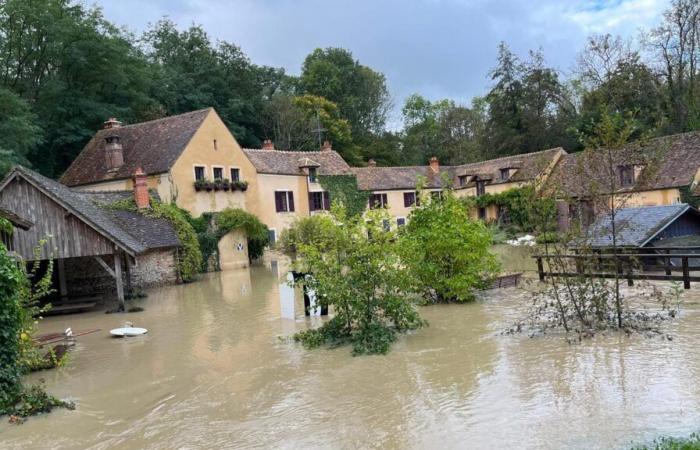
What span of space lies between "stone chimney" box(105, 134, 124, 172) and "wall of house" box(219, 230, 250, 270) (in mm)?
7303

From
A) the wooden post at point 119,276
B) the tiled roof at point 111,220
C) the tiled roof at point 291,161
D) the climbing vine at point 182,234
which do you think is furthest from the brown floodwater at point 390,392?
the tiled roof at point 291,161

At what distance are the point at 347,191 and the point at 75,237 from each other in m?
25.4

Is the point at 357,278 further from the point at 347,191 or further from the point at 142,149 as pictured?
the point at 347,191

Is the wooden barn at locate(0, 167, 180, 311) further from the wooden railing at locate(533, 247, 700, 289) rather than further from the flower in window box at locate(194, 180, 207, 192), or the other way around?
the wooden railing at locate(533, 247, 700, 289)

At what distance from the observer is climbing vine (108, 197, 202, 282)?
26.6 metres

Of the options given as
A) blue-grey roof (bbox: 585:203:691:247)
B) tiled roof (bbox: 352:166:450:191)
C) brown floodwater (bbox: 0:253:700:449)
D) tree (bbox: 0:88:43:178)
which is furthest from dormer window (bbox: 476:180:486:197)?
brown floodwater (bbox: 0:253:700:449)

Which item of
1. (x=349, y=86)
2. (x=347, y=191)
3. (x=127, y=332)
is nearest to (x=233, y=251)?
(x=347, y=191)

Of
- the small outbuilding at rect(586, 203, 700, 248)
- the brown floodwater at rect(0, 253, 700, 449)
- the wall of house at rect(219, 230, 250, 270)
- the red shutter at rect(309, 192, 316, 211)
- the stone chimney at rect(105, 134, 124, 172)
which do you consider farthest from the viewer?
the red shutter at rect(309, 192, 316, 211)

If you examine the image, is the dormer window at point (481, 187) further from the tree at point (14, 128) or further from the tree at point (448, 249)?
the tree at point (14, 128)

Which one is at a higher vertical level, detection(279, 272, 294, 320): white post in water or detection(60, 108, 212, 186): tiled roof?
detection(60, 108, 212, 186): tiled roof

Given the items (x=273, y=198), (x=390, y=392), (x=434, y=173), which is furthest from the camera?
(x=434, y=173)

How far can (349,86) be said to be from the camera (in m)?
65.9

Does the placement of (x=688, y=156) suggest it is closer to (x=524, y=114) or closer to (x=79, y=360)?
(x=524, y=114)

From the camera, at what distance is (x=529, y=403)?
825 cm
